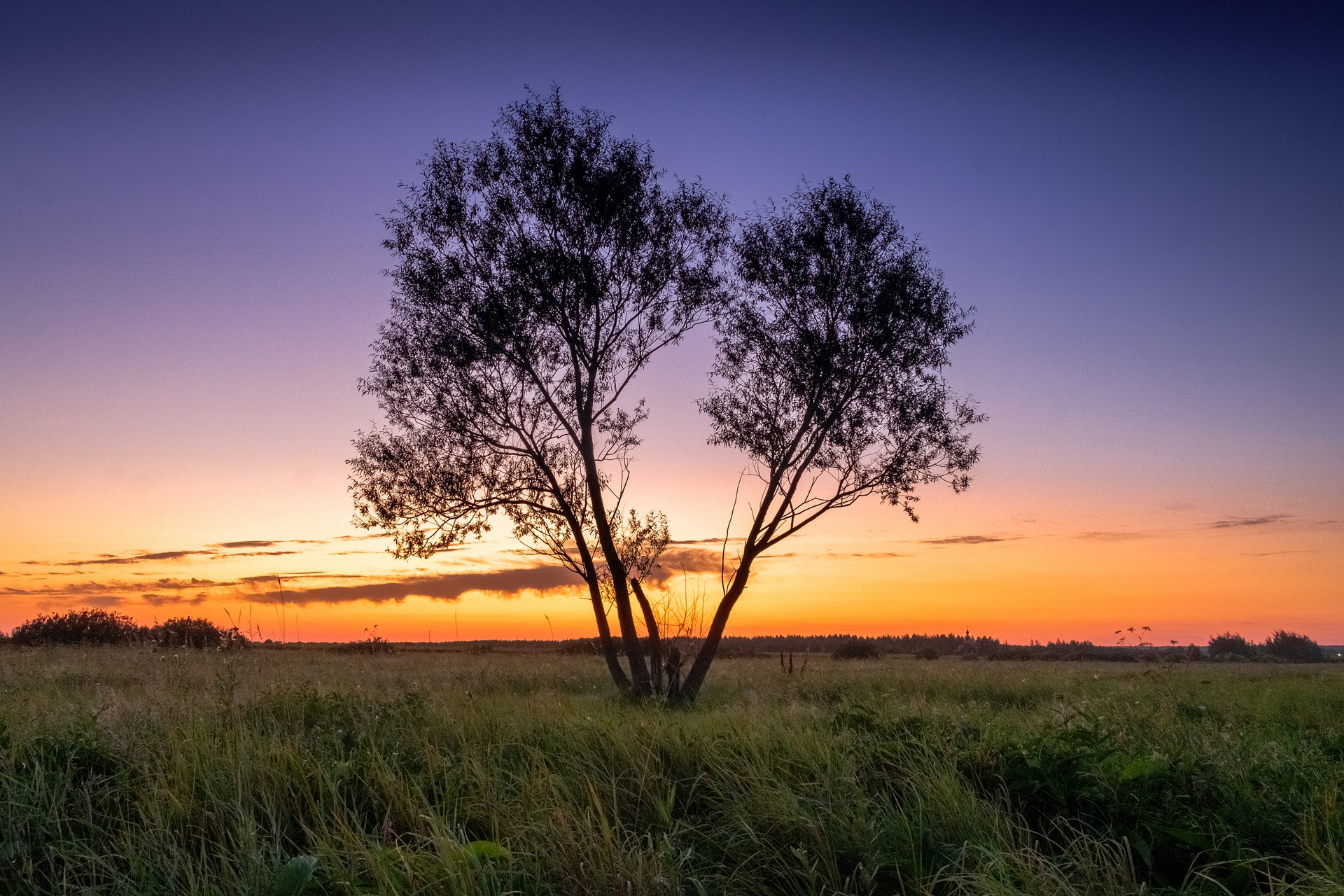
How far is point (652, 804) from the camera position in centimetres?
653

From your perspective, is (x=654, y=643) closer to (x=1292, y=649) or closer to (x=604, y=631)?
(x=604, y=631)

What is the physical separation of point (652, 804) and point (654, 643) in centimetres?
1337

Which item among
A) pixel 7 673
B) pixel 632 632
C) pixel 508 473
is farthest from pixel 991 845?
pixel 7 673

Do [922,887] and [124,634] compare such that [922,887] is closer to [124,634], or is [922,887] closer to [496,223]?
[496,223]

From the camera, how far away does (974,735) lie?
8.17 meters

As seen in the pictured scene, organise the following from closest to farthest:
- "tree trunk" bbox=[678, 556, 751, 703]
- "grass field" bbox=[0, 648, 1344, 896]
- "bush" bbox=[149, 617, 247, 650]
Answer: "grass field" bbox=[0, 648, 1344, 896], "tree trunk" bbox=[678, 556, 751, 703], "bush" bbox=[149, 617, 247, 650]

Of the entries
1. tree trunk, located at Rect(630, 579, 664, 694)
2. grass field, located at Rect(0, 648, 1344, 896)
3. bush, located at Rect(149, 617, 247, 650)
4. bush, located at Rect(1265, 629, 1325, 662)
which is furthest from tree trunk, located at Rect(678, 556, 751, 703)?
bush, located at Rect(1265, 629, 1325, 662)

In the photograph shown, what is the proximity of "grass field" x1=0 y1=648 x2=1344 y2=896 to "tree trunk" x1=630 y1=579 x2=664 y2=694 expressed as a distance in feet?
33.7

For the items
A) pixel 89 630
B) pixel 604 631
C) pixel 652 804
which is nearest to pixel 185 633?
pixel 89 630

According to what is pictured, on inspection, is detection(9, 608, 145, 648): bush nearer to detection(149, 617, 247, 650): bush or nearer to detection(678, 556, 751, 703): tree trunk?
detection(149, 617, 247, 650): bush

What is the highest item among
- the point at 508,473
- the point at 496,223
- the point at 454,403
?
the point at 496,223

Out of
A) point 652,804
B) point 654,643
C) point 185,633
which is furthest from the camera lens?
point 185,633

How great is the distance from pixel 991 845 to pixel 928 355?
55.3 feet

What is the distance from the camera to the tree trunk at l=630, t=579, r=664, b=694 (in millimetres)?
19797
